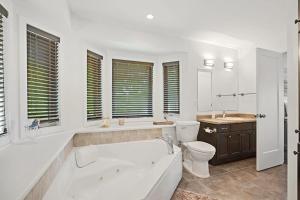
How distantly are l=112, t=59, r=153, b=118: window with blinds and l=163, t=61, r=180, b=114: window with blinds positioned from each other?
1.04ft

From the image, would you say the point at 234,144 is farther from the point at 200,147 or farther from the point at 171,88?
the point at 171,88

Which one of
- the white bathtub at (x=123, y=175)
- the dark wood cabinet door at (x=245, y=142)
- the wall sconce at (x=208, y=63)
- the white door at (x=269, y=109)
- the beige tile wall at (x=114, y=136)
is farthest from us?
the wall sconce at (x=208, y=63)

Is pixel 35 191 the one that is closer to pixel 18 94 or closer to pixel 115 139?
pixel 18 94

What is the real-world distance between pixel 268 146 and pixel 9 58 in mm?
3776

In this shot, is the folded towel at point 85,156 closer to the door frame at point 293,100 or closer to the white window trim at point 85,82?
the white window trim at point 85,82

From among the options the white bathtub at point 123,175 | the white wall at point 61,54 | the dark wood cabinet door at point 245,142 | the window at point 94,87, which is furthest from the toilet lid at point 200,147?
the white wall at point 61,54

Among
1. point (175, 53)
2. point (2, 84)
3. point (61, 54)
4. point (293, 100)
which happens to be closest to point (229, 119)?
point (175, 53)

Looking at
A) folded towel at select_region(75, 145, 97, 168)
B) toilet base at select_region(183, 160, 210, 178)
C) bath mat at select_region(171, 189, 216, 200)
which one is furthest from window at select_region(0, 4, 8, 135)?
toilet base at select_region(183, 160, 210, 178)

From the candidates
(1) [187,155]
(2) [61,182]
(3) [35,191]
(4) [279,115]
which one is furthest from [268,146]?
(3) [35,191]

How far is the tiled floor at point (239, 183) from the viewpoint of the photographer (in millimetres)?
2131

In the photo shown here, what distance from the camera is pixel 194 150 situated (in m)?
2.67

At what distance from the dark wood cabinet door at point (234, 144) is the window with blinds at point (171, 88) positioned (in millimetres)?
1100

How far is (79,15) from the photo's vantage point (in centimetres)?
250

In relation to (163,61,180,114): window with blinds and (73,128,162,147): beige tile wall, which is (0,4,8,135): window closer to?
(73,128,162,147): beige tile wall
